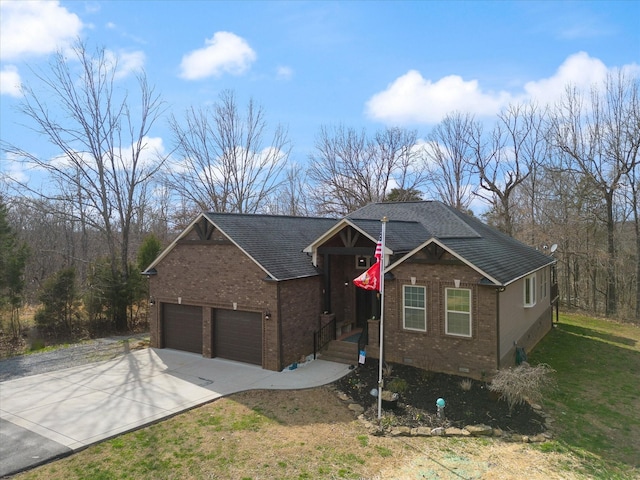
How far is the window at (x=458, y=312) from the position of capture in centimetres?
1227

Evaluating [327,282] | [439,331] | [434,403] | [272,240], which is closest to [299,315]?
[327,282]

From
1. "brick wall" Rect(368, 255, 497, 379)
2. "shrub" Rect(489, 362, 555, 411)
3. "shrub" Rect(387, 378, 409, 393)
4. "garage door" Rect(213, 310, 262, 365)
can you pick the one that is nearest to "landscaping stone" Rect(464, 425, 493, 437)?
"shrub" Rect(489, 362, 555, 411)

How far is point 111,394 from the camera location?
37.8 feet

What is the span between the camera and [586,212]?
2827 cm

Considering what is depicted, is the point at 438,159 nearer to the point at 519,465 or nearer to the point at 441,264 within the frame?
the point at 441,264

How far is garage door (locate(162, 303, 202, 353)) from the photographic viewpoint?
52.4ft

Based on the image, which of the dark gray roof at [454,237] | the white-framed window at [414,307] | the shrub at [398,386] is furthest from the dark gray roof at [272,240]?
the shrub at [398,386]

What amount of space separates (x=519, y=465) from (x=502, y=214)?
2866 centimetres

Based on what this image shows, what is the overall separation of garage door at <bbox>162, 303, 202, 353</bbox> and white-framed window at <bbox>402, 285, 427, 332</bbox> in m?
7.89

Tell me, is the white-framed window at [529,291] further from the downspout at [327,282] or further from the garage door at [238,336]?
the garage door at [238,336]

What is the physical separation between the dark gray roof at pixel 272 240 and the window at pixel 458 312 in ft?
16.5

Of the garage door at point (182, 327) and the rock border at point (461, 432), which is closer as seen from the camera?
the rock border at point (461, 432)

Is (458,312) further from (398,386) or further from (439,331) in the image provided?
(398,386)

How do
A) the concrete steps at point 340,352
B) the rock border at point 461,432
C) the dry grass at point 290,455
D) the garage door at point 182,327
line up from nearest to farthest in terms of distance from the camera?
the dry grass at point 290,455 → the rock border at point 461,432 → the concrete steps at point 340,352 → the garage door at point 182,327
